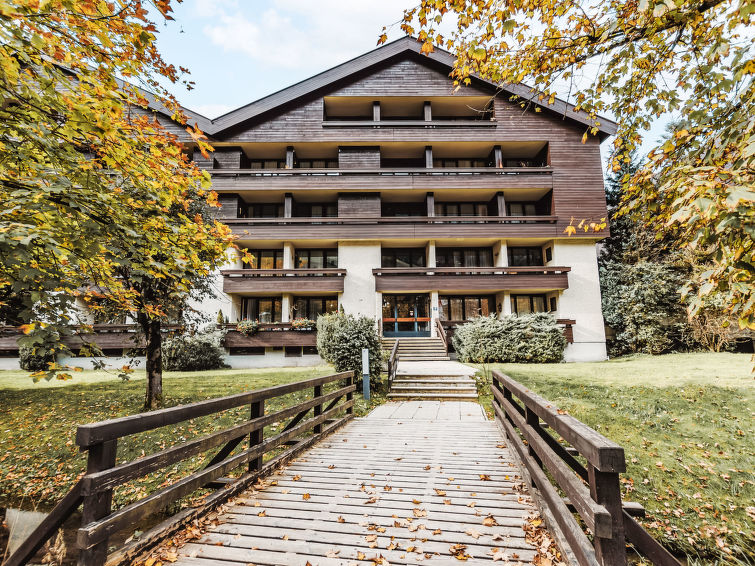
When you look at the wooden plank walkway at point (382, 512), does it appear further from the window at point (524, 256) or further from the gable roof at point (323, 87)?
the gable roof at point (323, 87)

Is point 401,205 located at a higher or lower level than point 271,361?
higher

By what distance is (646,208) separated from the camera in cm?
458

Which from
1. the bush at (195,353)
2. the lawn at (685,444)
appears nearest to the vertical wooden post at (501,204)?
the lawn at (685,444)

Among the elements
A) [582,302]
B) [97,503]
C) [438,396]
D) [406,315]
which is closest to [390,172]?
[406,315]

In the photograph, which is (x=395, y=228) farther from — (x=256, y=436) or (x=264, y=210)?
(x=256, y=436)

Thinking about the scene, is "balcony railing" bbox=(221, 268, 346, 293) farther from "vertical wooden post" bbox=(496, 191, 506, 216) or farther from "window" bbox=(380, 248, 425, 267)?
"vertical wooden post" bbox=(496, 191, 506, 216)

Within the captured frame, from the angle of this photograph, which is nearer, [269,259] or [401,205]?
[269,259]

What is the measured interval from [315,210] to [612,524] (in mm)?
23488

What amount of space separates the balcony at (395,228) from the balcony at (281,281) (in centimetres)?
202

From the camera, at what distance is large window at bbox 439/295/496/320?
76.8 ft

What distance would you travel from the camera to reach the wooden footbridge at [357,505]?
2473mm

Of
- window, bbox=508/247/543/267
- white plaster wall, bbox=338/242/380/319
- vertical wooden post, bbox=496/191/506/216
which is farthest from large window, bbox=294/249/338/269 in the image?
window, bbox=508/247/543/267

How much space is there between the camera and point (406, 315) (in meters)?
23.1

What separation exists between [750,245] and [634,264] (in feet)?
81.4
